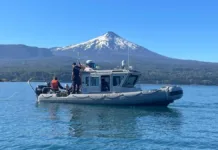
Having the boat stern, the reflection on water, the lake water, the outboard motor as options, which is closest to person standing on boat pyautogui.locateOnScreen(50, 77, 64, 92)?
the reflection on water

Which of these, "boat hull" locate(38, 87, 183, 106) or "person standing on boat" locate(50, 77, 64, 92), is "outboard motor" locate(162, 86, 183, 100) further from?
"person standing on boat" locate(50, 77, 64, 92)

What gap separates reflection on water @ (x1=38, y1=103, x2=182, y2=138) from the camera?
18453 mm

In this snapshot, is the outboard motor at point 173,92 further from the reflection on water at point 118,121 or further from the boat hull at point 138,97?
the reflection on water at point 118,121

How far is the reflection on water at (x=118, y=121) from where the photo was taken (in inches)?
727

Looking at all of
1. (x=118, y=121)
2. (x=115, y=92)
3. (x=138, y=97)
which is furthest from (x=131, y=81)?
(x=118, y=121)

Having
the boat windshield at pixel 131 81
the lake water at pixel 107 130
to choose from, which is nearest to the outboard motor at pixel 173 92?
the lake water at pixel 107 130

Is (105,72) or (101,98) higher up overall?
(105,72)

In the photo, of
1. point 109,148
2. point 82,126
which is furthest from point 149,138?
point 82,126

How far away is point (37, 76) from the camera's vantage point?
151 m

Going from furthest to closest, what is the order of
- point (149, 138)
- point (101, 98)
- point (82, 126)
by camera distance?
point (101, 98)
point (82, 126)
point (149, 138)

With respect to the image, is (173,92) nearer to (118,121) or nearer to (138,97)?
(138,97)

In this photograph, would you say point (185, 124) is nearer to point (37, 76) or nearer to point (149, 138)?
point (149, 138)

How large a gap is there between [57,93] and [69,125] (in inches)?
561

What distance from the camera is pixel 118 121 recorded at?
2261 cm
